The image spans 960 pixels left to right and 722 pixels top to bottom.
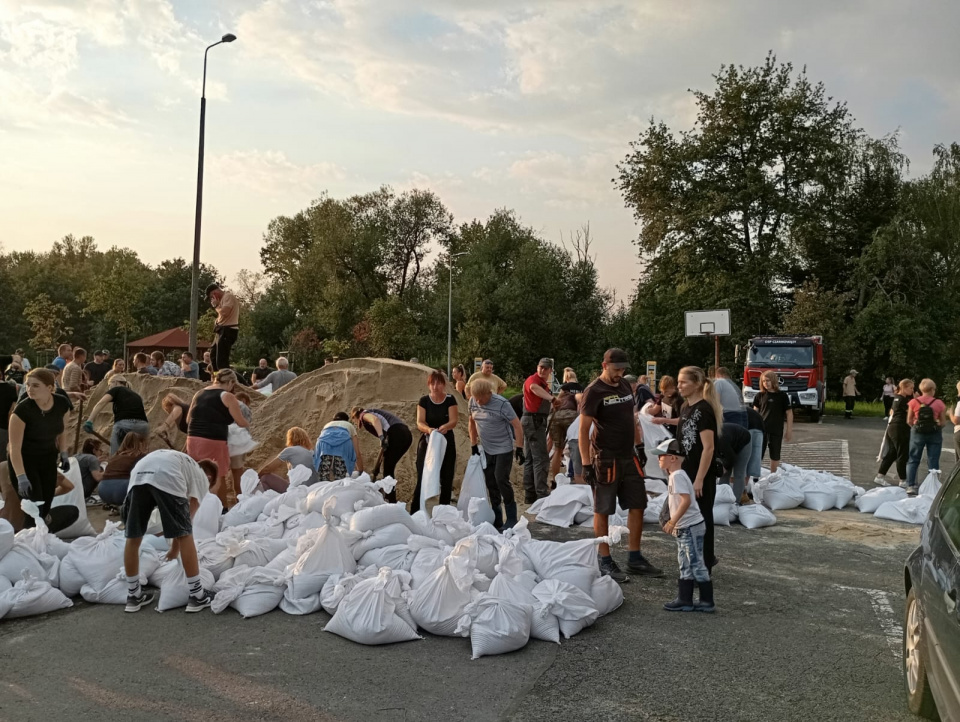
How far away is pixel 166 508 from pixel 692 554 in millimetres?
3438

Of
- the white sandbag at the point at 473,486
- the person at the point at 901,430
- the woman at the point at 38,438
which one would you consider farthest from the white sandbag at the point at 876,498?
the woman at the point at 38,438

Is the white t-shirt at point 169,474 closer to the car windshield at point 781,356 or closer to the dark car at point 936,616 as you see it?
the dark car at point 936,616

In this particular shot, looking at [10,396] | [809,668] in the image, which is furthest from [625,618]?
[10,396]

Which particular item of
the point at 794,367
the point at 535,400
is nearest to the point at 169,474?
the point at 535,400

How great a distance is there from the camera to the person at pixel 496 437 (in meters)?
8.05

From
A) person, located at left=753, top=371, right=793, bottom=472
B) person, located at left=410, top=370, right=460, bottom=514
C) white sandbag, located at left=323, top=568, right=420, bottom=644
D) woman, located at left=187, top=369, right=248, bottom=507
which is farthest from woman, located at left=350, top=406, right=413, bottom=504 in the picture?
person, located at left=753, top=371, right=793, bottom=472

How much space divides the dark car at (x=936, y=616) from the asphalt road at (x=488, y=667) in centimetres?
26

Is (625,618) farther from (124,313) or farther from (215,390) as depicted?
(124,313)

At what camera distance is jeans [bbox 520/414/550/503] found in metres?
9.98

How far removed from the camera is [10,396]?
24.4 ft

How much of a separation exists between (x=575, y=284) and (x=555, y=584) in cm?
4088

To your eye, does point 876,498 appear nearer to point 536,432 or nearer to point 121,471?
point 536,432

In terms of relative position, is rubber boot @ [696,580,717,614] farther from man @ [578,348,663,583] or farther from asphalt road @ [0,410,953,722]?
man @ [578,348,663,583]

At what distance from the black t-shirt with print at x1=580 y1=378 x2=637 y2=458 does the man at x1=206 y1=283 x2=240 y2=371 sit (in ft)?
21.4
